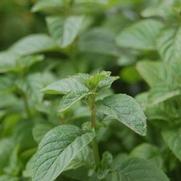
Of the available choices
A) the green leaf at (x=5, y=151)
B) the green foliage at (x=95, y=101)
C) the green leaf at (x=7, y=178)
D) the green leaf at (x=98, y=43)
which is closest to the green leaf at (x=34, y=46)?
the green foliage at (x=95, y=101)

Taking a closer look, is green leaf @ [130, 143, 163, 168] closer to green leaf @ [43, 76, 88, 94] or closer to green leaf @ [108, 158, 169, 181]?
green leaf @ [108, 158, 169, 181]

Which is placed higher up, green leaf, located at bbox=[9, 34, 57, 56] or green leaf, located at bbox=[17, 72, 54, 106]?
green leaf, located at bbox=[17, 72, 54, 106]

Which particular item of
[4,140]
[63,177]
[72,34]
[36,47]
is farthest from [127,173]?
[36,47]

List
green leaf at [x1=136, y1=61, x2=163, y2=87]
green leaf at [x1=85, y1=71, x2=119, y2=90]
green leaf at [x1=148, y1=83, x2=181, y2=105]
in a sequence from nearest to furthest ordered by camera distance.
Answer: green leaf at [x1=85, y1=71, x2=119, y2=90]
green leaf at [x1=148, y1=83, x2=181, y2=105]
green leaf at [x1=136, y1=61, x2=163, y2=87]

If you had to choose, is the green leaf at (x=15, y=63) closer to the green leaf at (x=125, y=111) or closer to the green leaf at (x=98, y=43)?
the green leaf at (x=98, y=43)

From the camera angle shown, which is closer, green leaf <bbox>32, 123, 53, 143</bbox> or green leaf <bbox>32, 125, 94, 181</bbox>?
green leaf <bbox>32, 125, 94, 181</bbox>

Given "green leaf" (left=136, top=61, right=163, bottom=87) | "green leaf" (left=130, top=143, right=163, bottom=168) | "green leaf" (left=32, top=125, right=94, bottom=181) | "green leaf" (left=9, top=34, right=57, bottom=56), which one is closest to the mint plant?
"green leaf" (left=32, top=125, right=94, bottom=181)
